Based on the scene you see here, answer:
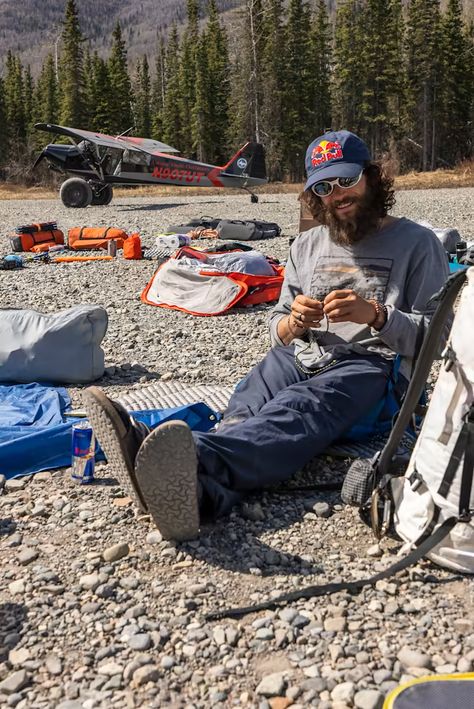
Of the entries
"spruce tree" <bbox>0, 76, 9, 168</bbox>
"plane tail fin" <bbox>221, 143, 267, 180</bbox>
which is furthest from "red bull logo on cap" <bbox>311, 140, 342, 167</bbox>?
"spruce tree" <bbox>0, 76, 9, 168</bbox>

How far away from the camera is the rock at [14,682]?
187cm

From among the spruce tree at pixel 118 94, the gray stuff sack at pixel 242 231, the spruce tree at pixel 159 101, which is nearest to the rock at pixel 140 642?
the gray stuff sack at pixel 242 231

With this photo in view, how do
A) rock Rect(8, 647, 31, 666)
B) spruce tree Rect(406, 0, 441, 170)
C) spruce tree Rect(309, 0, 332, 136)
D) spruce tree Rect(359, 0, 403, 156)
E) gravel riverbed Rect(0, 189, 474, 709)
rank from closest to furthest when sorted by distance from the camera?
1. gravel riverbed Rect(0, 189, 474, 709)
2. rock Rect(8, 647, 31, 666)
3. spruce tree Rect(406, 0, 441, 170)
4. spruce tree Rect(359, 0, 403, 156)
5. spruce tree Rect(309, 0, 332, 136)

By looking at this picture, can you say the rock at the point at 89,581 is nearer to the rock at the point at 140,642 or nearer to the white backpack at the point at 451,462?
the rock at the point at 140,642

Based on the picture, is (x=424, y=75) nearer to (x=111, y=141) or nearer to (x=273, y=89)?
(x=273, y=89)

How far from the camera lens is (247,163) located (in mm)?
19953

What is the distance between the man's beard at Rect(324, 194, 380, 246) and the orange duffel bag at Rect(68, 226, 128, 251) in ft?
24.8

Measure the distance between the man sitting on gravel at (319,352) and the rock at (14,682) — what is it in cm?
65

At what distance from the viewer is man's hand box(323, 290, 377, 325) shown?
2.65 meters

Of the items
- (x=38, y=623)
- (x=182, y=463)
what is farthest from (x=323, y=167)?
(x=38, y=623)

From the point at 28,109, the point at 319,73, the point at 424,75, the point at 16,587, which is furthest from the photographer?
Result: the point at 28,109

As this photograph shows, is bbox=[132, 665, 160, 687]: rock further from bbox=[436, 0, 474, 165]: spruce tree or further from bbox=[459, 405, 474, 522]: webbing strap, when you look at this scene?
bbox=[436, 0, 474, 165]: spruce tree

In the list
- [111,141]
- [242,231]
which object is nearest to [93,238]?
[242,231]

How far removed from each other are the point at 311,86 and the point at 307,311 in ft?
153
